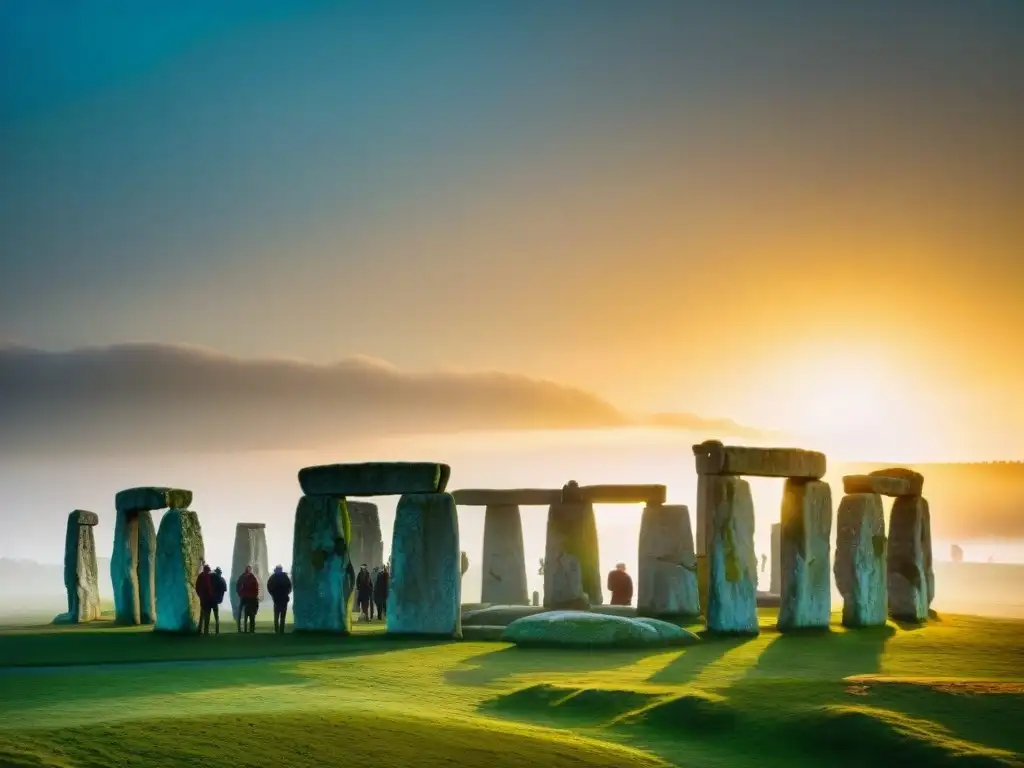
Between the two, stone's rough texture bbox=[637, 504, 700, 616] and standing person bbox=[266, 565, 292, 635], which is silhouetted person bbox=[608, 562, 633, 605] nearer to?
stone's rough texture bbox=[637, 504, 700, 616]

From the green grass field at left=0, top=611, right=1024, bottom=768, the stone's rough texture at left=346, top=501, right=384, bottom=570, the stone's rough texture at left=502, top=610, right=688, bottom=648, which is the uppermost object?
the stone's rough texture at left=346, top=501, right=384, bottom=570

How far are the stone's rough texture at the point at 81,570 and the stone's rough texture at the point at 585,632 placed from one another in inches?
498

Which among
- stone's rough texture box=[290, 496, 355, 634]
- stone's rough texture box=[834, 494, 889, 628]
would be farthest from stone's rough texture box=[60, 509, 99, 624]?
stone's rough texture box=[834, 494, 889, 628]

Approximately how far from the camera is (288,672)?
18.1 m

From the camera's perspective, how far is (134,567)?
28594 millimetres

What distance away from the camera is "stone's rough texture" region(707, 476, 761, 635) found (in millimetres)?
23719

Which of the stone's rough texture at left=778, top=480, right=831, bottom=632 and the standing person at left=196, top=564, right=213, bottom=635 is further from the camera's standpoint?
the stone's rough texture at left=778, top=480, right=831, bottom=632

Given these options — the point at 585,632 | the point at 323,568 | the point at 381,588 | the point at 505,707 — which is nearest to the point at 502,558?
the point at 381,588

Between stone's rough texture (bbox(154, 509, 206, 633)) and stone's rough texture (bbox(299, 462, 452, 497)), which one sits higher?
stone's rough texture (bbox(299, 462, 452, 497))

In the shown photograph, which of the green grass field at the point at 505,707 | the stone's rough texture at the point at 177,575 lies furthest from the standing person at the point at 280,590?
the green grass field at the point at 505,707

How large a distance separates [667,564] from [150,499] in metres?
10.4

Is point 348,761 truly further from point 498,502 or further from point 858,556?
point 498,502

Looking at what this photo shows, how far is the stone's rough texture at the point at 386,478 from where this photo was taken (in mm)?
23594

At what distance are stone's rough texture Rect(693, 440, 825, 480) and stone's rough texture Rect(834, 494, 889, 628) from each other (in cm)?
198
